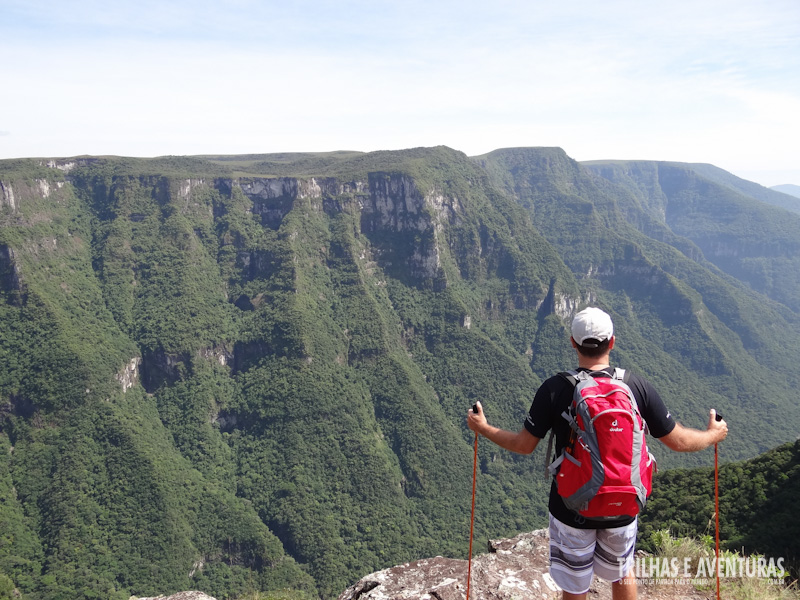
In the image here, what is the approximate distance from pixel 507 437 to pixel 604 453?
102cm

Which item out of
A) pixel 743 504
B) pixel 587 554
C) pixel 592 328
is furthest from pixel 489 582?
pixel 743 504

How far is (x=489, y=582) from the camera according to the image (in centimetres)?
787

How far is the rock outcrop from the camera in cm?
699

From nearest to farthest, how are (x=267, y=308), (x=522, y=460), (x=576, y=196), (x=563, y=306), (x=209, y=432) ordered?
(x=209, y=432), (x=522, y=460), (x=267, y=308), (x=563, y=306), (x=576, y=196)

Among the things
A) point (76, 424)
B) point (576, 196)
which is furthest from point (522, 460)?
point (576, 196)

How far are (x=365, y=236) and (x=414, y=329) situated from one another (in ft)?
88.0

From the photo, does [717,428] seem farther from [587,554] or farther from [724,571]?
[724,571]

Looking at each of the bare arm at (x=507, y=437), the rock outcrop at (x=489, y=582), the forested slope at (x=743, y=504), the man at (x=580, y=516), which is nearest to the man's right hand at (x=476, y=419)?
the bare arm at (x=507, y=437)

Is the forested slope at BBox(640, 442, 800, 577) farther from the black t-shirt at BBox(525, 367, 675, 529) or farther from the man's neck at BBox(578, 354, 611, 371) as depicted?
the man's neck at BBox(578, 354, 611, 371)

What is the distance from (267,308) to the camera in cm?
10681

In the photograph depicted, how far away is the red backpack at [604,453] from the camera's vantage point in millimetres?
4090

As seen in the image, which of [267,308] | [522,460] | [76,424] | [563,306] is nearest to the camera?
[76,424]

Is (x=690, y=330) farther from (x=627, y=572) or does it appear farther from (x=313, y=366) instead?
(x=627, y=572)

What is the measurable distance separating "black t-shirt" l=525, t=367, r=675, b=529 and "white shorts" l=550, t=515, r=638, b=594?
0.37ft
